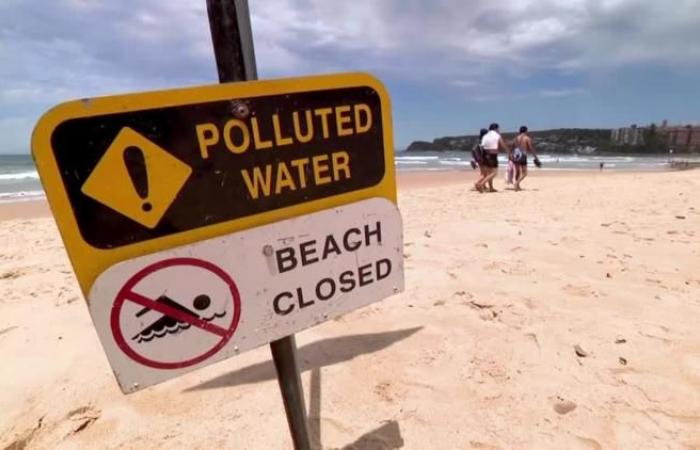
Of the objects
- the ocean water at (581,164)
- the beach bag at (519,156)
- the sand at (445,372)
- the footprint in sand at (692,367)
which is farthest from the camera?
the ocean water at (581,164)

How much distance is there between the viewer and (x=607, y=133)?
5491cm

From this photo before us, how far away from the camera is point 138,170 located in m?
0.83

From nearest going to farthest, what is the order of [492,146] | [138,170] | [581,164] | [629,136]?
[138,170]
[492,146]
[581,164]
[629,136]

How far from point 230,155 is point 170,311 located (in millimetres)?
408

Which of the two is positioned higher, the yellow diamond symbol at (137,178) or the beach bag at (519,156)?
the yellow diamond symbol at (137,178)

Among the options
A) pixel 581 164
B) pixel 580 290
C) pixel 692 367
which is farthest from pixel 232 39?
pixel 581 164

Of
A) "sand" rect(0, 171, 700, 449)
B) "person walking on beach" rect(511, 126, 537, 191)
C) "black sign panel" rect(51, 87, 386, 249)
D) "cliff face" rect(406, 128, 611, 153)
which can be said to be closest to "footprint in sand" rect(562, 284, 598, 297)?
"sand" rect(0, 171, 700, 449)

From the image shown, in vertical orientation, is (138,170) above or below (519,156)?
above

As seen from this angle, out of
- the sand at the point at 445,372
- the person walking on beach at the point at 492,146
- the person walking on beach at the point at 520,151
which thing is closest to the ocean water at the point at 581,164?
the person walking on beach at the point at 520,151

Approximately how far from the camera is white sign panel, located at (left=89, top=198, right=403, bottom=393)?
2.91ft

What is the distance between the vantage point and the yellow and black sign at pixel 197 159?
0.78 meters

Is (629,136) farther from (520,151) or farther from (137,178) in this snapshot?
(137,178)

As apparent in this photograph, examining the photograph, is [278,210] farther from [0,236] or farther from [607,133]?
[607,133]

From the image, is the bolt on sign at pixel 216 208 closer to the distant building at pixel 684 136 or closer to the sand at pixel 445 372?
the sand at pixel 445 372
